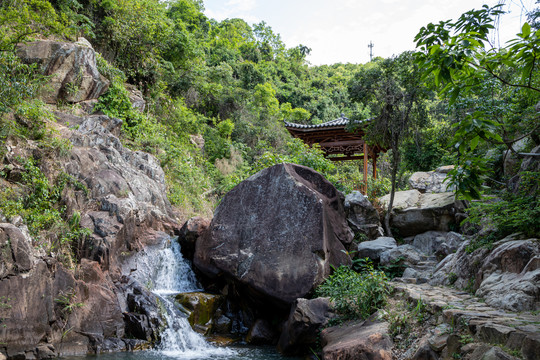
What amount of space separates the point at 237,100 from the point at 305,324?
1857 centimetres

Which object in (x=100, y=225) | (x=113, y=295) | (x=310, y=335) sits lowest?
(x=310, y=335)

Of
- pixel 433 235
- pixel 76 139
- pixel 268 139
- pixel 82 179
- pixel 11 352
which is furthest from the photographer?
pixel 268 139

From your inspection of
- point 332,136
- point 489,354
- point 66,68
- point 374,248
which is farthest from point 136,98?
point 489,354

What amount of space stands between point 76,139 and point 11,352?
5635 mm

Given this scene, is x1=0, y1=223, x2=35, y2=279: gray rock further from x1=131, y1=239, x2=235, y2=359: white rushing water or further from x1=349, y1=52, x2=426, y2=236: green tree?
x1=349, y1=52, x2=426, y2=236: green tree

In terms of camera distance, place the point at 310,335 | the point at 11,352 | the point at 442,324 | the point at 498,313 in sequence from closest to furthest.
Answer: the point at 498,313, the point at 442,324, the point at 11,352, the point at 310,335

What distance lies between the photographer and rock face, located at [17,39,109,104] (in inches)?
436

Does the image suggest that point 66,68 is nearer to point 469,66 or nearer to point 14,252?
point 14,252

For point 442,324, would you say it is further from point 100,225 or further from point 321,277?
point 100,225

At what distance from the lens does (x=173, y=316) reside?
7.63m

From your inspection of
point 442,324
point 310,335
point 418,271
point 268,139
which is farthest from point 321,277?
point 268,139

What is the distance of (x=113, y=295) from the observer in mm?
7504

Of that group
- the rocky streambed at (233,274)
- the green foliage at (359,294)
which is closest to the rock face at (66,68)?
the rocky streambed at (233,274)

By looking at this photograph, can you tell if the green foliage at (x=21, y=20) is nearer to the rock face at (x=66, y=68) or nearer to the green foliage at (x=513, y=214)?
the rock face at (x=66, y=68)
